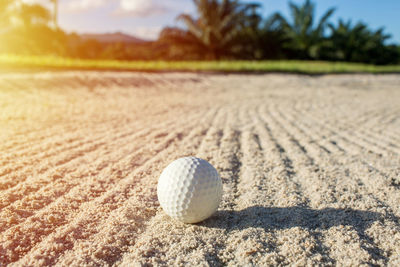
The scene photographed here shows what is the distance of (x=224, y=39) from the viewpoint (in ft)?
78.2

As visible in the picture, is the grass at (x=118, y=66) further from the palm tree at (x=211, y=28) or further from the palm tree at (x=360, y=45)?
the palm tree at (x=360, y=45)

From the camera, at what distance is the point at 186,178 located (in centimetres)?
238

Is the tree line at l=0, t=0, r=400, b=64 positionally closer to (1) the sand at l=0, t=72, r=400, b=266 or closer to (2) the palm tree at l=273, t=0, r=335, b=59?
(2) the palm tree at l=273, t=0, r=335, b=59

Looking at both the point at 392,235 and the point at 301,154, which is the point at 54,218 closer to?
the point at 392,235

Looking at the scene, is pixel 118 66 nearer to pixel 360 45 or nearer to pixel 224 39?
pixel 224 39

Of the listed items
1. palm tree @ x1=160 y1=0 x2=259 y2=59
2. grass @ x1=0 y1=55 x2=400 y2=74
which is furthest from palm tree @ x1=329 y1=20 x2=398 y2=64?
grass @ x1=0 y1=55 x2=400 y2=74

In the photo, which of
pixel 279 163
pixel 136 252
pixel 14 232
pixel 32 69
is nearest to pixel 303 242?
pixel 136 252

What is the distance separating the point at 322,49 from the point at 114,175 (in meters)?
28.9

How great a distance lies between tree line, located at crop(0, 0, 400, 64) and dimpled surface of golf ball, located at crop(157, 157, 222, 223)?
21.6 m

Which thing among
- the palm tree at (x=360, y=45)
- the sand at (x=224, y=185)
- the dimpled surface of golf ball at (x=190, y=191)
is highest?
the palm tree at (x=360, y=45)

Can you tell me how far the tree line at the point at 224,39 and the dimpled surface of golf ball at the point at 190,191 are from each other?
70.9 ft

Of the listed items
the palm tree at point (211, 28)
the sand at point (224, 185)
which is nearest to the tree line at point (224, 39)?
the palm tree at point (211, 28)

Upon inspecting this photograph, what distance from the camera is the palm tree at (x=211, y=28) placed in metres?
23.1

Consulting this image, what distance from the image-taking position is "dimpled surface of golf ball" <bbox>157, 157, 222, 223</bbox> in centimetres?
232
